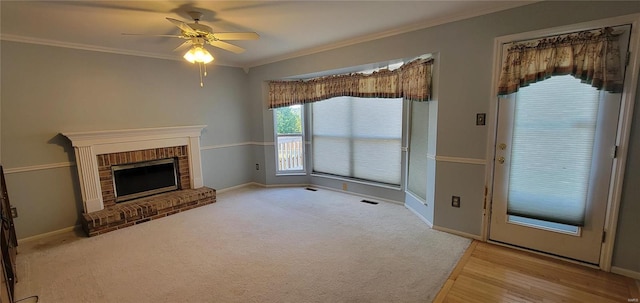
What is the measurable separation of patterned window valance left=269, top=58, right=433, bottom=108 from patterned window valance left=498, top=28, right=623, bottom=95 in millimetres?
846

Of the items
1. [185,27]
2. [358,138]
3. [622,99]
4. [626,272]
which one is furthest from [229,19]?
[626,272]

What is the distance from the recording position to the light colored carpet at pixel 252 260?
7.09 feet

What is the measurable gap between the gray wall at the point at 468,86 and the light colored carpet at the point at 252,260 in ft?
1.69

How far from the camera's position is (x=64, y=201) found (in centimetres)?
339

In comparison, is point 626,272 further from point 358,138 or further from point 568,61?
point 358,138

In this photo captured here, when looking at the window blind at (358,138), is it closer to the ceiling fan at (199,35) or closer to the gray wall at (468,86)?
the gray wall at (468,86)

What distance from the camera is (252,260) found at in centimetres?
262

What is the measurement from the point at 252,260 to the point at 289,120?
3.01m

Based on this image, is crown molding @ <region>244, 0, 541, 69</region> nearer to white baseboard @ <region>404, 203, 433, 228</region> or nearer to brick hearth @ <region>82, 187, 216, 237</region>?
white baseboard @ <region>404, 203, 433, 228</region>

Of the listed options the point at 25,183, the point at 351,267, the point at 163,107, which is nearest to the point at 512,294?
the point at 351,267

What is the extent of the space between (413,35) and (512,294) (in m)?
2.70

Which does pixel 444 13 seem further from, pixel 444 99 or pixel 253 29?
pixel 253 29

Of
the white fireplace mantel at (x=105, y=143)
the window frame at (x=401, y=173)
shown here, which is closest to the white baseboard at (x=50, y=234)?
the white fireplace mantel at (x=105, y=143)

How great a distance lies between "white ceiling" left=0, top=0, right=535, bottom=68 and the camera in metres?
2.35
